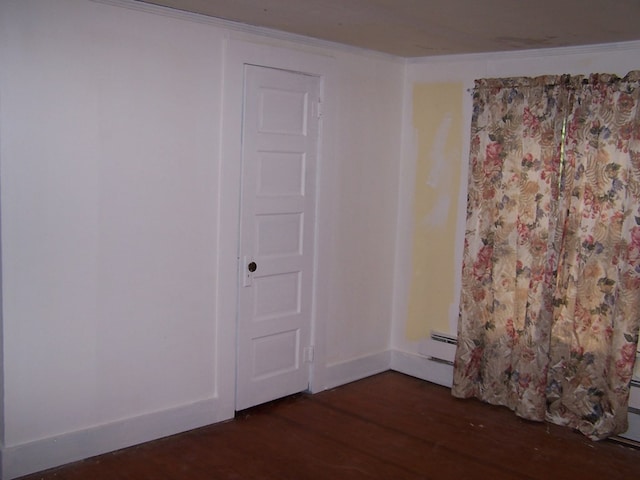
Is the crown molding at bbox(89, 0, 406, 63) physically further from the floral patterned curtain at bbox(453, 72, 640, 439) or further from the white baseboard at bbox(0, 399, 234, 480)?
the white baseboard at bbox(0, 399, 234, 480)

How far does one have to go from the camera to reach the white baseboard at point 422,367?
194 inches

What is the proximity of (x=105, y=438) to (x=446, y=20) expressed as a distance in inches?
119

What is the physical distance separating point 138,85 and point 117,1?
44 centimetres

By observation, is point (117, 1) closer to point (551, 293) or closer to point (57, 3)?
point (57, 3)

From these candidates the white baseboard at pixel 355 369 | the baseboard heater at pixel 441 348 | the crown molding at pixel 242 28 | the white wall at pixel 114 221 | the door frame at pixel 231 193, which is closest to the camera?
the white wall at pixel 114 221

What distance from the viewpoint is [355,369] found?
4.98m

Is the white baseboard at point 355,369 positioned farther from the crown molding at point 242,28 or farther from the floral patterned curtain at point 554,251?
the crown molding at point 242,28

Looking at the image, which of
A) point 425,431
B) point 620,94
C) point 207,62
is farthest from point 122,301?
point 620,94

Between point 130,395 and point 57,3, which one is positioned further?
point 130,395

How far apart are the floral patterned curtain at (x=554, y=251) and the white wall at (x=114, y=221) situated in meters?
1.36

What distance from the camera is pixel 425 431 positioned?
412 centimetres

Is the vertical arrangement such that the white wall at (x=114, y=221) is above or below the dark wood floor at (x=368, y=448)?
above

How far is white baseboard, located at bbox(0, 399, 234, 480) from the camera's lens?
3.28 meters

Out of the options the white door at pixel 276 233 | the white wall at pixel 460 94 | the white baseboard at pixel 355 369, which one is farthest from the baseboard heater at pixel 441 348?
the white door at pixel 276 233
